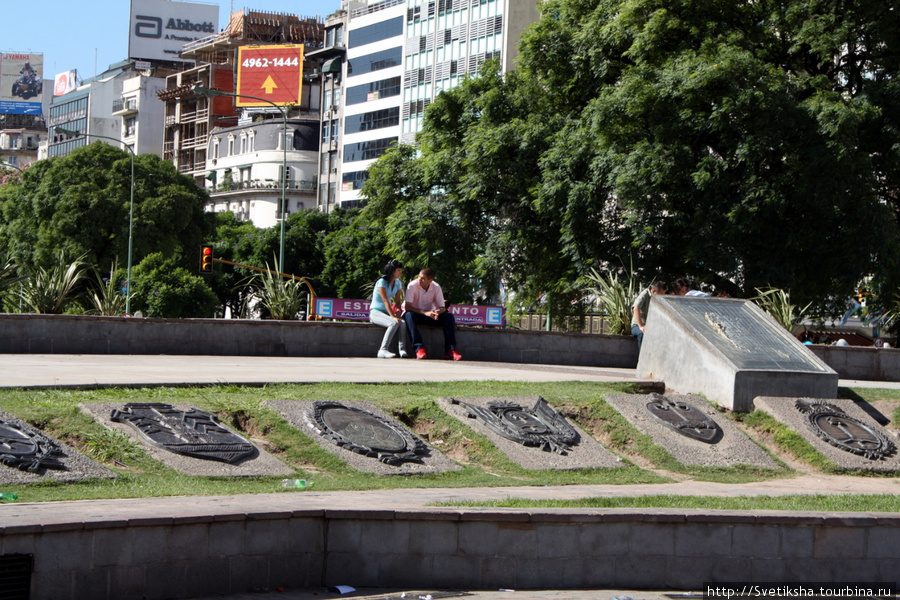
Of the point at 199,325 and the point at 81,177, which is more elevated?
the point at 81,177

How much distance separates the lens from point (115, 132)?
416ft

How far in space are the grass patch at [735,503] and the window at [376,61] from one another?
253 feet

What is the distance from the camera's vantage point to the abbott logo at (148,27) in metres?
125

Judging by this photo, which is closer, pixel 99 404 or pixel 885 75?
pixel 99 404

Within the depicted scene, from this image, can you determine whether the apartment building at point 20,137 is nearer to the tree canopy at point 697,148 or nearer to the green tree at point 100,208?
the green tree at point 100,208

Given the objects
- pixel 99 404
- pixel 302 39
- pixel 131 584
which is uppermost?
pixel 302 39

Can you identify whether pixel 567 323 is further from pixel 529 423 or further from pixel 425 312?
pixel 529 423

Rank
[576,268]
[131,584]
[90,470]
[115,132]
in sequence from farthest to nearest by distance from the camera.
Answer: [115,132], [576,268], [90,470], [131,584]

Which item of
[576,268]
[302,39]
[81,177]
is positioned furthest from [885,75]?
[302,39]

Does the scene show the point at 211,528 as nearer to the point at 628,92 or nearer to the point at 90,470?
the point at 90,470

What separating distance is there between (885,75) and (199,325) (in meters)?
16.6

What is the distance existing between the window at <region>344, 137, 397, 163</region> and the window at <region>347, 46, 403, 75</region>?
5.70m

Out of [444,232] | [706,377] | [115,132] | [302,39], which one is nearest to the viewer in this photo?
[706,377]

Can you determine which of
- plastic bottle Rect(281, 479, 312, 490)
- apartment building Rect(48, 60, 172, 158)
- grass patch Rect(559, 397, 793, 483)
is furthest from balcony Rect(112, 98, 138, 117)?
plastic bottle Rect(281, 479, 312, 490)
